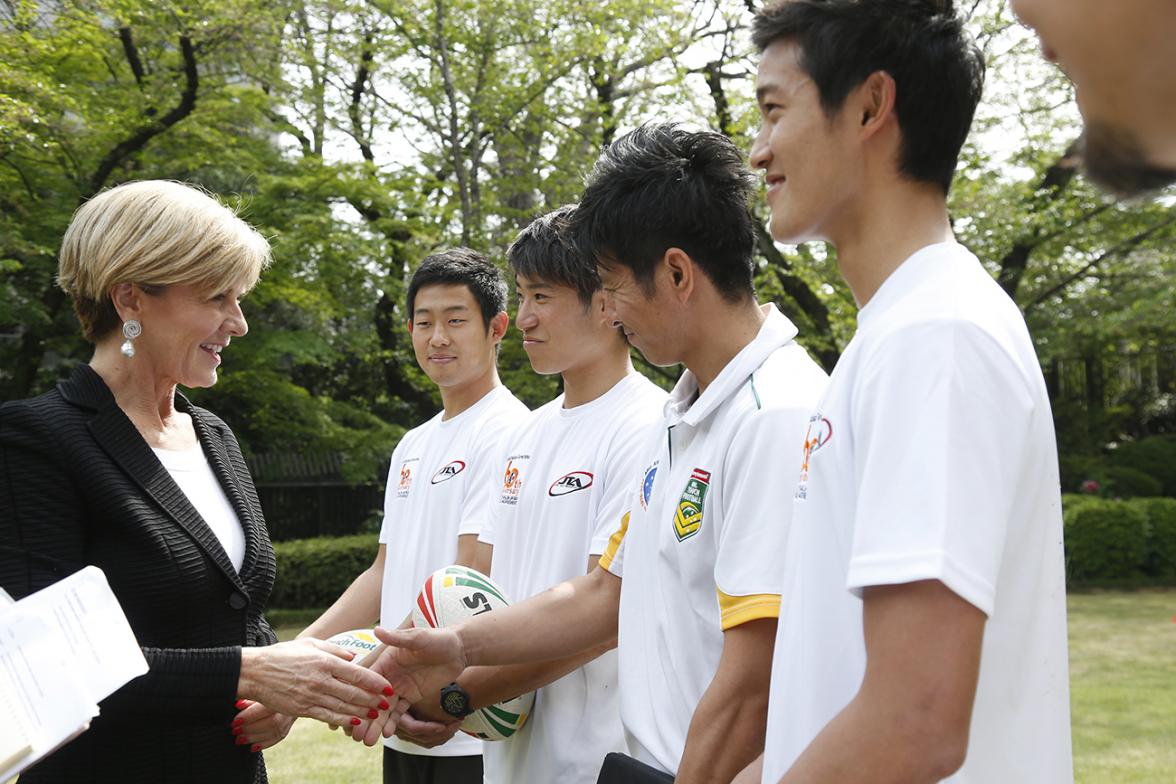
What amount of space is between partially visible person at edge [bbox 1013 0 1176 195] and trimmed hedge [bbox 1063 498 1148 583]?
619 inches

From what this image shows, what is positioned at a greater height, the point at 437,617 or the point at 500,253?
the point at 500,253

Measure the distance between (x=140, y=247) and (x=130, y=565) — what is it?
84cm

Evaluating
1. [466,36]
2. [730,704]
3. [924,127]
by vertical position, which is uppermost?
[466,36]

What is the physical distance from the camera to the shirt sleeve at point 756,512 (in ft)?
6.79

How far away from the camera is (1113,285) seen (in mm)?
17766

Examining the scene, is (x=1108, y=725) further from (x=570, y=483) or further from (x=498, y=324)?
(x=570, y=483)

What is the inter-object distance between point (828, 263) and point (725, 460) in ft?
41.1

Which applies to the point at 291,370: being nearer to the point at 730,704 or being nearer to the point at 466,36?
the point at 466,36

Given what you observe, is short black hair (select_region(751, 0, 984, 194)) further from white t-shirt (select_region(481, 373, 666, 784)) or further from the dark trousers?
the dark trousers

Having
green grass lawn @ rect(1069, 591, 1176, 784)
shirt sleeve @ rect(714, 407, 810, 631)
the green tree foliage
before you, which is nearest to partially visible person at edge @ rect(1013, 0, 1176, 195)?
shirt sleeve @ rect(714, 407, 810, 631)

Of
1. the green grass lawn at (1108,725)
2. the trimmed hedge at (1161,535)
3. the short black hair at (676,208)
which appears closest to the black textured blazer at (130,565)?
the short black hair at (676,208)

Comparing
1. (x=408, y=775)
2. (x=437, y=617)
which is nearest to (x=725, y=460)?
(x=437, y=617)

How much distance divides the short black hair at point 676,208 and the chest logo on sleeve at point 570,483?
913 millimetres

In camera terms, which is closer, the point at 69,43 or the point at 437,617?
the point at 437,617
